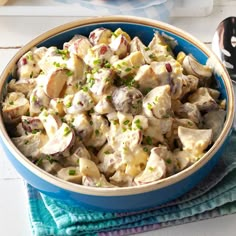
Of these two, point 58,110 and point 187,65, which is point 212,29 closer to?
point 187,65

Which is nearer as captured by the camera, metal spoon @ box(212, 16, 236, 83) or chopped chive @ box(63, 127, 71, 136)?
chopped chive @ box(63, 127, 71, 136)

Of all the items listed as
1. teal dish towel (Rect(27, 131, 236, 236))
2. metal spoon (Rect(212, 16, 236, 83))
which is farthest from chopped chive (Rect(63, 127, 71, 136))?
metal spoon (Rect(212, 16, 236, 83))

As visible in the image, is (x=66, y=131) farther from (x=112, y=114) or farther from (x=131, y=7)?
(x=131, y=7)

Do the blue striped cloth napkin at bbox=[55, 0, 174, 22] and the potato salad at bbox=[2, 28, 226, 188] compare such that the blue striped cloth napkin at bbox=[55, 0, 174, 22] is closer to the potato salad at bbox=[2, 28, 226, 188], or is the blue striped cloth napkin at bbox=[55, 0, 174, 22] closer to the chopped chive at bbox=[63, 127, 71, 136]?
the potato salad at bbox=[2, 28, 226, 188]

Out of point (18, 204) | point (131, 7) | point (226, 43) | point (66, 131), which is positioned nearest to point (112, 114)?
point (66, 131)

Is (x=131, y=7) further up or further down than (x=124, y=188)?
further up

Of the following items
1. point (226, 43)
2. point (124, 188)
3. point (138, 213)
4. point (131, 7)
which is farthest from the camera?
point (131, 7)

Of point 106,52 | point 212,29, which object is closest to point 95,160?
point 106,52

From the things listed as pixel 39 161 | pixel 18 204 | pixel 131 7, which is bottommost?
pixel 18 204
